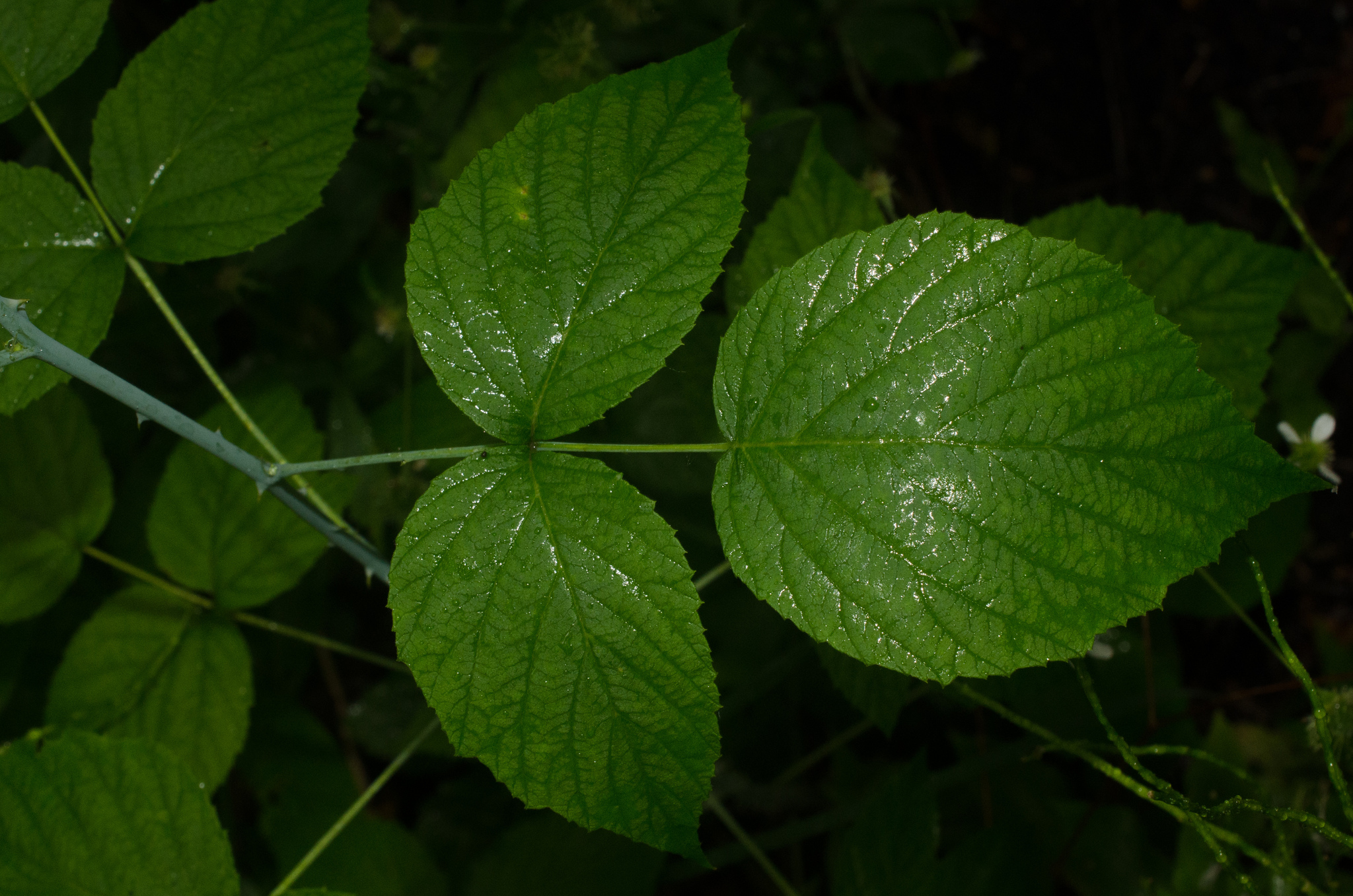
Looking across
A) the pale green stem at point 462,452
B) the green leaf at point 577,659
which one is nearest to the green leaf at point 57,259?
the pale green stem at point 462,452

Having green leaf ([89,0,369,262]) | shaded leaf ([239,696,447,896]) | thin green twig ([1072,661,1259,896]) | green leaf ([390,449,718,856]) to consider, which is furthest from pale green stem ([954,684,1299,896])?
shaded leaf ([239,696,447,896])

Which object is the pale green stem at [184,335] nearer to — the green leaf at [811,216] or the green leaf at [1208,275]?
the green leaf at [811,216]

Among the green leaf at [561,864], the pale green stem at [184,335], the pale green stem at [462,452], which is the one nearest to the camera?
the pale green stem at [462,452]

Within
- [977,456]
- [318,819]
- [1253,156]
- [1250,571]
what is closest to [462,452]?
[977,456]

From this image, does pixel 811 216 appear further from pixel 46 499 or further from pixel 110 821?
pixel 46 499

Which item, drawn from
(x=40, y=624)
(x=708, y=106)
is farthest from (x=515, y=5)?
(x=40, y=624)

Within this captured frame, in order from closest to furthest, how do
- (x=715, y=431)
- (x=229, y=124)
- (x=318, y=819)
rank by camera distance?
(x=229, y=124), (x=715, y=431), (x=318, y=819)
